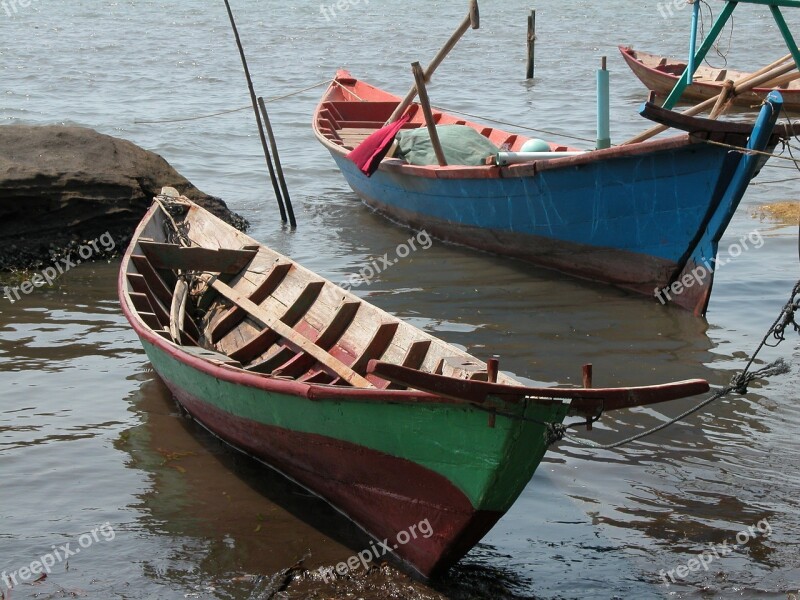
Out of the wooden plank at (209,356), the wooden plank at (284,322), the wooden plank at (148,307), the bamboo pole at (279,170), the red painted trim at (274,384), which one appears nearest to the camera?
the red painted trim at (274,384)

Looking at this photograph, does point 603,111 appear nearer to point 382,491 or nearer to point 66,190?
point 66,190

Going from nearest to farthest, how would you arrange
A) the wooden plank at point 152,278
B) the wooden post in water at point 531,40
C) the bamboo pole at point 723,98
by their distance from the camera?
the wooden plank at point 152,278 → the bamboo pole at point 723,98 → the wooden post in water at point 531,40

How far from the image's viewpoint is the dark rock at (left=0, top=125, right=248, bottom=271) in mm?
10102

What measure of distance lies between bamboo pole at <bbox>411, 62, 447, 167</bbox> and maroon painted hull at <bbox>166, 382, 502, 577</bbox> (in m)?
5.03

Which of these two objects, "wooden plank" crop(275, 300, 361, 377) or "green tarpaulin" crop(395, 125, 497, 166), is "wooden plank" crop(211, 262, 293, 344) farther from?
"green tarpaulin" crop(395, 125, 497, 166)

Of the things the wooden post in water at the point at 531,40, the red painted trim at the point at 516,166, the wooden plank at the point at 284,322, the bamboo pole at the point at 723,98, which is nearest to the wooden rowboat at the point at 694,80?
the wooden post in water at the point at 531,40

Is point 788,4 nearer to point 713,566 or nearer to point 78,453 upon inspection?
point 713,566

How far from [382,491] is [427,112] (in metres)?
5.88

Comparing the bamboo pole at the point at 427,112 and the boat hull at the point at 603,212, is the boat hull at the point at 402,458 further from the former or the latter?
the bamboo pole at the point at 427,112

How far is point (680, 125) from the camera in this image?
7793 millimetres

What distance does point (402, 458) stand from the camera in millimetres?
4953

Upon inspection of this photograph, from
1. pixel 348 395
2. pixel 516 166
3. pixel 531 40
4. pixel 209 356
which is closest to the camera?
pixel 348 395

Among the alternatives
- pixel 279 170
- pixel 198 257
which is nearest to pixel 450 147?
pixel 279 170

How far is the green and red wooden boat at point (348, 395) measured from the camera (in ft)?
14.6
